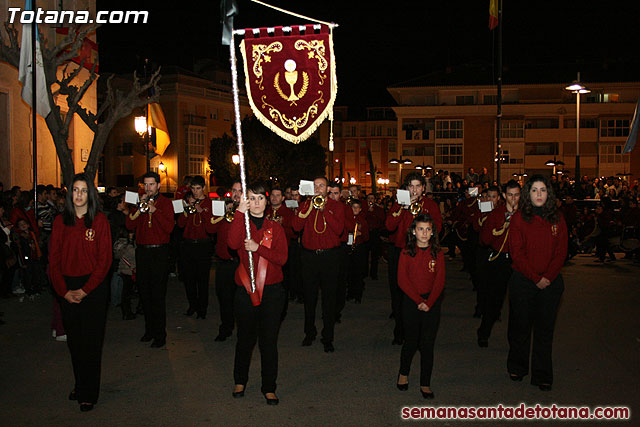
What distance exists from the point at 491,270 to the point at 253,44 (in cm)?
620

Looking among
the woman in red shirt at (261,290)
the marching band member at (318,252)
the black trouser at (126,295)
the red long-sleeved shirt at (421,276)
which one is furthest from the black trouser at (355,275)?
the woman in red shirt at (261,290)

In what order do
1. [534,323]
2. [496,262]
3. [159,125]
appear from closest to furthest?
[534,323]
[496,262]
[159,125]

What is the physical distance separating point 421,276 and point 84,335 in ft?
10.6

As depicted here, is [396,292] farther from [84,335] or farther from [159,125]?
[159,125]

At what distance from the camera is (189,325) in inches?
363

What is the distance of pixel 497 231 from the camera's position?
7.84m

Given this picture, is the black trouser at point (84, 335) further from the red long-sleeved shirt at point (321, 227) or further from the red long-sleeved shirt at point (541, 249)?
the red long-sleeved shirt at point (541, 249)

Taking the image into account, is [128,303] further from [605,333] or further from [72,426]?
[605,333]

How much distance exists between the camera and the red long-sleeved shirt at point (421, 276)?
6039 mm

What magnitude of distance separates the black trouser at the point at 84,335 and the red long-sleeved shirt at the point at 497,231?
15.7ft

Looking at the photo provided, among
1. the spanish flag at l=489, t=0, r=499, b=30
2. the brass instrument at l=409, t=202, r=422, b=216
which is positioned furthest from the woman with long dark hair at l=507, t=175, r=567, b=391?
the spanish flag at l=489, t=0, r=499, b=30

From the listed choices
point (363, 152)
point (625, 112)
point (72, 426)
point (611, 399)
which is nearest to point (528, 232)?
point (611, 399)

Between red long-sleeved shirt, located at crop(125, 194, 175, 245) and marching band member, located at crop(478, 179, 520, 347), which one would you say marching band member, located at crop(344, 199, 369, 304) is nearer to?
marching band member, located at crop(478, 179, 520, 347)

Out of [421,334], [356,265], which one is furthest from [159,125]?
[421,334]
